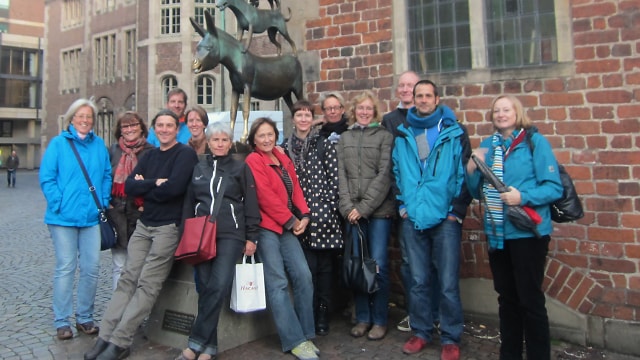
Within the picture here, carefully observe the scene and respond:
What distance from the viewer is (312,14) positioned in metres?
6.30

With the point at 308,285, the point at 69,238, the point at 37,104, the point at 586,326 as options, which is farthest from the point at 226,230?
the point at 37,104

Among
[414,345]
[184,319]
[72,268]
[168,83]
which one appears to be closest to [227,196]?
[184,319]

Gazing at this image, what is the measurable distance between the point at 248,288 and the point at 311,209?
929 millimetres

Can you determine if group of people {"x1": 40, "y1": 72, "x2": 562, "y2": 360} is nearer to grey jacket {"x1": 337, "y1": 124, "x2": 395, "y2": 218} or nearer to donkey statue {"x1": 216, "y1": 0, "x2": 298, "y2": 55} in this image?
grey jacket {"x1": 337, "y1": 124, "x2": 395, "y2": 218}

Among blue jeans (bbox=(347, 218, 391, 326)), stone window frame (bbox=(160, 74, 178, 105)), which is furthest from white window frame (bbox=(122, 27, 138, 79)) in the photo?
blue jeans (bbox=(347, 218, 391, 326))

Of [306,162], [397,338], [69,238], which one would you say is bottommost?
[397,338]

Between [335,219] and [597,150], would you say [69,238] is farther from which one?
[597,150]

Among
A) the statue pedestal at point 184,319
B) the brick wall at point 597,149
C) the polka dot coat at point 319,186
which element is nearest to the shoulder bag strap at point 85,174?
the statue pedestal at point 184,319

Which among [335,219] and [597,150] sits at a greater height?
[597,150]

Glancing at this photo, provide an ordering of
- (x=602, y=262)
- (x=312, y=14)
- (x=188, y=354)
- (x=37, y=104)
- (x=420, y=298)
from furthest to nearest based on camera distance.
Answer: (x=37, y=104)
(x=312, y=14)
(x=602, y=262)
(x=420, y=298)
(x=188, y=354)

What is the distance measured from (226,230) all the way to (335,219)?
3.49 ft

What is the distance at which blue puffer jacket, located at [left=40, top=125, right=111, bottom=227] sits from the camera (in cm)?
454

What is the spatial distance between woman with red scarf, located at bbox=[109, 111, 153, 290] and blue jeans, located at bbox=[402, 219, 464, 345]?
259 cm

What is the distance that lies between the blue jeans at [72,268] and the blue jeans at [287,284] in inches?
66.5
